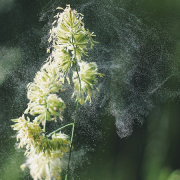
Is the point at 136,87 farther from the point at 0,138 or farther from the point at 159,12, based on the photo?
the point at 0,138

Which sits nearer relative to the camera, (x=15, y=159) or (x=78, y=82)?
(x=78, y=82)

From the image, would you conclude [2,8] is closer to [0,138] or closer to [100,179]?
[0,138]

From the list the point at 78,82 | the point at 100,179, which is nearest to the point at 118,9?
the point at 78,82

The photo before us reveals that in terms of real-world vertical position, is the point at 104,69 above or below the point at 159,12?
below

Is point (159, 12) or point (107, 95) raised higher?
point (159, 12)

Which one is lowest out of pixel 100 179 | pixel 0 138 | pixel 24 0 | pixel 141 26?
pixel 100 179

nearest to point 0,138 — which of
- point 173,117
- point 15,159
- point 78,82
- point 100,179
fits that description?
point 15,159
